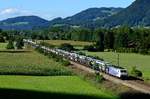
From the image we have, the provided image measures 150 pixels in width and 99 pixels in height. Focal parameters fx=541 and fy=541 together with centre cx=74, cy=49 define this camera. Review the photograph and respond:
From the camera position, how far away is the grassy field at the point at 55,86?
54.9 m

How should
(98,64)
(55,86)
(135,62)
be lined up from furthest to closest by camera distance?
(135,62), (98,64), (55,86)

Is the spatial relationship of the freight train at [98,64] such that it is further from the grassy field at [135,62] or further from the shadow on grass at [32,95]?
the shadow on grass at [32,95]

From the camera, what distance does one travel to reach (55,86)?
61.8 metres

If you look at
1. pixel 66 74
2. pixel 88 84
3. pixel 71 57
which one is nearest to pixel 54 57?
pixel 71 57

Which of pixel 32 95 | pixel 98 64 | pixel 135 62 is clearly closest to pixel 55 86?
pixel 32 95

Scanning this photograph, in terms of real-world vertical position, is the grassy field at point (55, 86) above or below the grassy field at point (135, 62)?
above

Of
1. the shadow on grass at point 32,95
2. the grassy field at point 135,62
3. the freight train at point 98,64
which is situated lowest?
the grassy field at point 135,62

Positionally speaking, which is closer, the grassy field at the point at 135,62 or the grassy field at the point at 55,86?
the grassy field at the point at 55,86

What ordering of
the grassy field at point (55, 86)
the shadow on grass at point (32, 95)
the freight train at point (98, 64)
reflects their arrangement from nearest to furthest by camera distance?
the shadow on grass at point (32, 95) → the grassy field at point (55, 86) → the freight train at point (98, 64)

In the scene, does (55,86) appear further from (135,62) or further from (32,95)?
(135,62)

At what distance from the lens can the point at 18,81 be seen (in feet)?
220

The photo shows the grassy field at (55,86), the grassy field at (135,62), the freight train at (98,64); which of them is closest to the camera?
the grassy field at (55,86)

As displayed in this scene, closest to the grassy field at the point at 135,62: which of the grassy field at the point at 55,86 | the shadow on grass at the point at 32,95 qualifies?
the grassy field at the point at 55,86

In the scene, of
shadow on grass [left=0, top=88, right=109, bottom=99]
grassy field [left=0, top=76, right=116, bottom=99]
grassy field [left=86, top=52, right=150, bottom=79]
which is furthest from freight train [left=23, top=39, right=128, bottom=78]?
shadow on grass [left=0, top=88, right=109, bottom=99]
